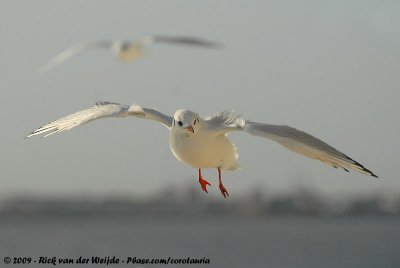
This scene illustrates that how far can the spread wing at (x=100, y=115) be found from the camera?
33.4 feet

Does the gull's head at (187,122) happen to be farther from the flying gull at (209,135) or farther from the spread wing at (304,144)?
the spread wing at (304,144)

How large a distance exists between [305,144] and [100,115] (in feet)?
9.28

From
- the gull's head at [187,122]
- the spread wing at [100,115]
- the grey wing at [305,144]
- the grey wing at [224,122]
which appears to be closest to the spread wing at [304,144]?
the grey wing at [305,144]

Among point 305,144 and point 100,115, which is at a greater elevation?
point 100,115

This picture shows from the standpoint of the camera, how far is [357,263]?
45.3 metres

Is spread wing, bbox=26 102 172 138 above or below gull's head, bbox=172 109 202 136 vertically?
above

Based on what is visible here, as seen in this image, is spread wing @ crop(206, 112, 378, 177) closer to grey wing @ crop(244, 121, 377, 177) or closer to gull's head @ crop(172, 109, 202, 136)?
grey wing @ crop(244, 121, 377, 177)

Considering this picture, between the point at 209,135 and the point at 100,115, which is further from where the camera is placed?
the point at 100,115

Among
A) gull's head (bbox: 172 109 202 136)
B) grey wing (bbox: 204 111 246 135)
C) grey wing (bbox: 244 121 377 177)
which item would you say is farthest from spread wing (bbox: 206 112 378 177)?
gull's head (bbox: 172 109 202 136)

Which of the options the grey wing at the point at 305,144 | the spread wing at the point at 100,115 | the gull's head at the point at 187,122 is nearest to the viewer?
the grey wing at the point at 305,144

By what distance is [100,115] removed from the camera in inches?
411

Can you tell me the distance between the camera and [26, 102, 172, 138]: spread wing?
401 inches

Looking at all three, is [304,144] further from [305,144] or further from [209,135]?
[209,135]

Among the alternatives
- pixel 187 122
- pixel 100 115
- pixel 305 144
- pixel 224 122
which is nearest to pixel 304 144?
pixel 305 144
